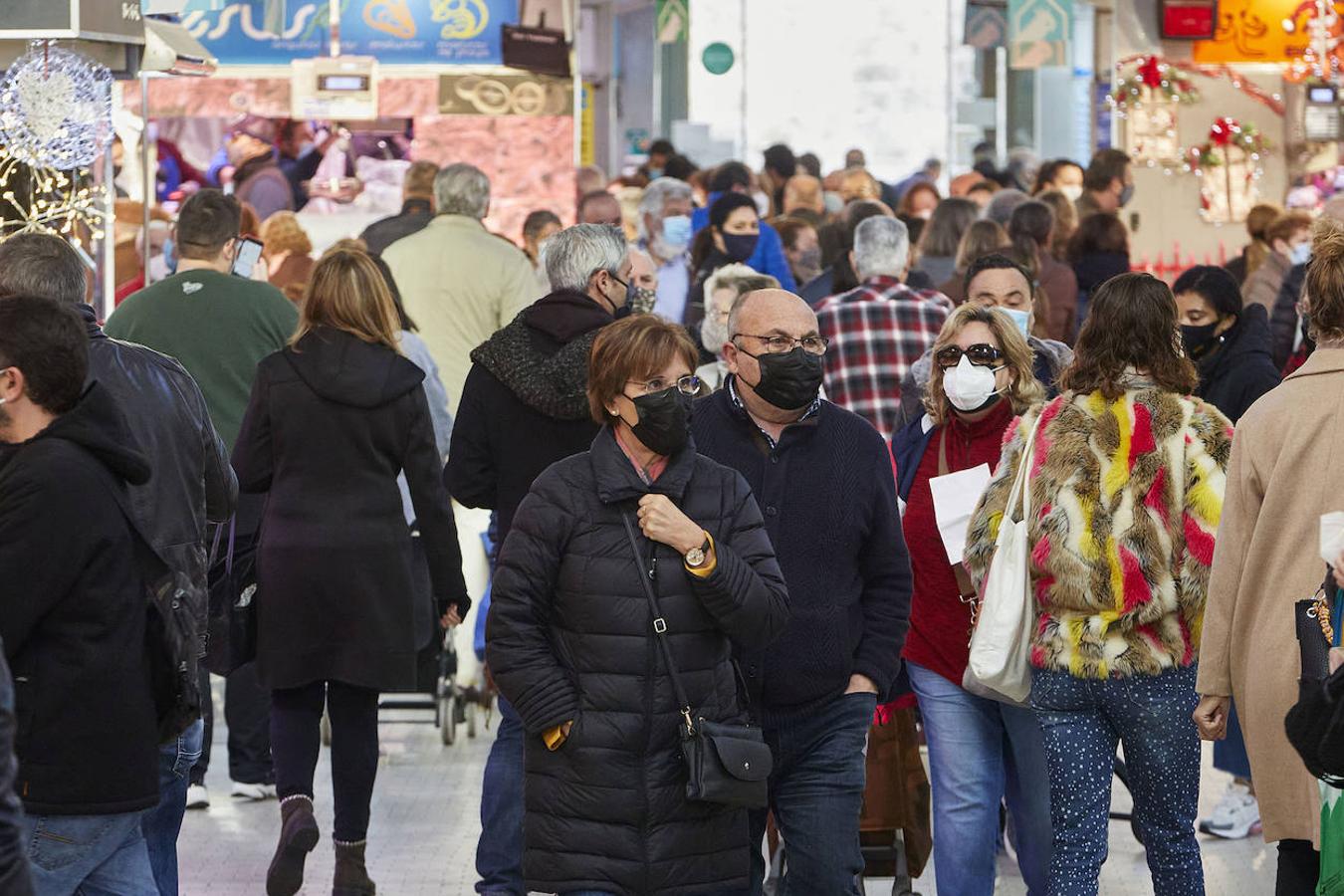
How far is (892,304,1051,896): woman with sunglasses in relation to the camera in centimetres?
534

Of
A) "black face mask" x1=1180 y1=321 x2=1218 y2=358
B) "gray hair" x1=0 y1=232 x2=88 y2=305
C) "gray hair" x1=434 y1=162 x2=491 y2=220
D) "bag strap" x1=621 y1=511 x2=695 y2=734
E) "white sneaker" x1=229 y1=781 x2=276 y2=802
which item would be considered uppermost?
"gray hair" x1=434 y1=162 x2=491 y2=220

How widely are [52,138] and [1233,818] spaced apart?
4271mm

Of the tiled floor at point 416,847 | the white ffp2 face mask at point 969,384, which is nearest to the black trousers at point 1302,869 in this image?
the white ffp2 face mask at point 969,384

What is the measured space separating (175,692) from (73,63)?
11.6 feet

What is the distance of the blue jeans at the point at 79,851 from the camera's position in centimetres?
393

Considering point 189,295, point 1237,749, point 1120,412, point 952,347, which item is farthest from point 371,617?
point 1237,749

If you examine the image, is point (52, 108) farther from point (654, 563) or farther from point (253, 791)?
point (654, 563)

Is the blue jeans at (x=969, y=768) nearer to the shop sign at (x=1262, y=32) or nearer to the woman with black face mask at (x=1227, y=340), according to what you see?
the woman with black face mask at (x=1227, y=340)

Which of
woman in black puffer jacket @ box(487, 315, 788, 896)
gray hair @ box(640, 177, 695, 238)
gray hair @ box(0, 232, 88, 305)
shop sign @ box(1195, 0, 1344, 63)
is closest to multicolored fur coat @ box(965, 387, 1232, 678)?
woman in black puffer jacket @ box(487, 315, 788, 896)

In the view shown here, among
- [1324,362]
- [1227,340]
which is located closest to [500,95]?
[1227,340]

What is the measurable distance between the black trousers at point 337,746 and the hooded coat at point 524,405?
0.73 meters

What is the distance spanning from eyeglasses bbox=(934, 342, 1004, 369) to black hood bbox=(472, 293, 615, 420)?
0.90 metres

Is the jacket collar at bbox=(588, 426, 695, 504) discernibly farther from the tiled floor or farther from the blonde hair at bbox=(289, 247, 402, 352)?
the tiled floor

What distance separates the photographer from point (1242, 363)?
263 inches
